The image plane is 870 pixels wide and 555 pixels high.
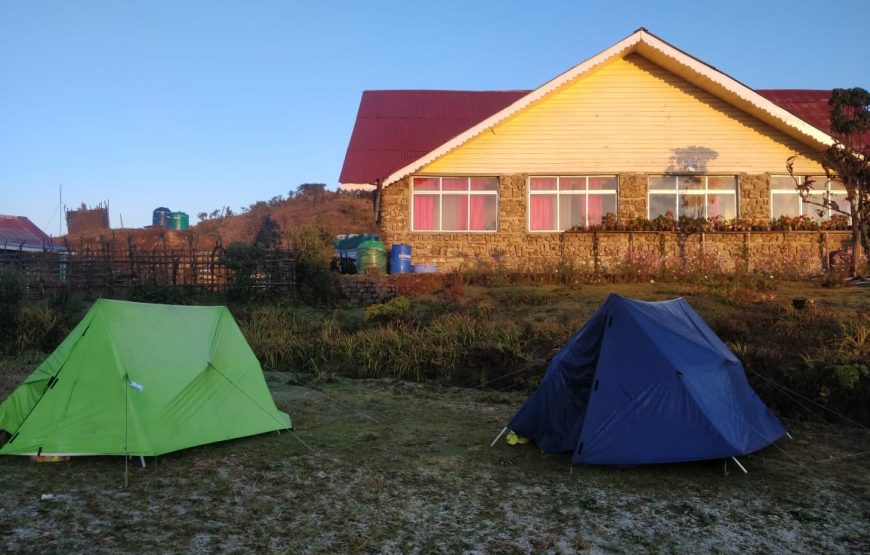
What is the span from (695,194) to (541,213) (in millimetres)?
4025

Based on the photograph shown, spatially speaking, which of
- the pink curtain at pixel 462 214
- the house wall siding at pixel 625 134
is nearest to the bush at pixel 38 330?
the house wall siding at pixel 625 134

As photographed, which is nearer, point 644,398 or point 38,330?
point 644,398

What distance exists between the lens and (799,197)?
1903 cm

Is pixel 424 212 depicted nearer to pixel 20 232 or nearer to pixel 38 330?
pixel 38 330

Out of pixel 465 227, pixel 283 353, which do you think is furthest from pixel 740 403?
pixel 465 227

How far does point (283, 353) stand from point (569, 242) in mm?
8927

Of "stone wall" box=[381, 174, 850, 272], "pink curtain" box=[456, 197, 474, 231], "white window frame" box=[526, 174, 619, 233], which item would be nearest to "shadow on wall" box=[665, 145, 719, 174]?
"stone wall" box=[381, 174, 850, 272]

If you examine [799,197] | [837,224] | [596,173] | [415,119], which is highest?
[415,119]

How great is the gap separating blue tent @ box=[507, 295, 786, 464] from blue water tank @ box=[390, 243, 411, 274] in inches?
426

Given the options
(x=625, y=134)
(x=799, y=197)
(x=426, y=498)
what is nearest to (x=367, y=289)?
(x=625, y=134)

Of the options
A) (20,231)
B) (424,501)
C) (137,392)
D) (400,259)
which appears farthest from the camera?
(20,231)

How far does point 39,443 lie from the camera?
6.88 meters

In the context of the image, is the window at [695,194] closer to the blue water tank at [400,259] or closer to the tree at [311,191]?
the blue water tank at [400,259]

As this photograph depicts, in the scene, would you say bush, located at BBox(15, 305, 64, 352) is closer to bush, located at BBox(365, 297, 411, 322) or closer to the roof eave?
bush, located at BBox(365, 297, 411, 322)
